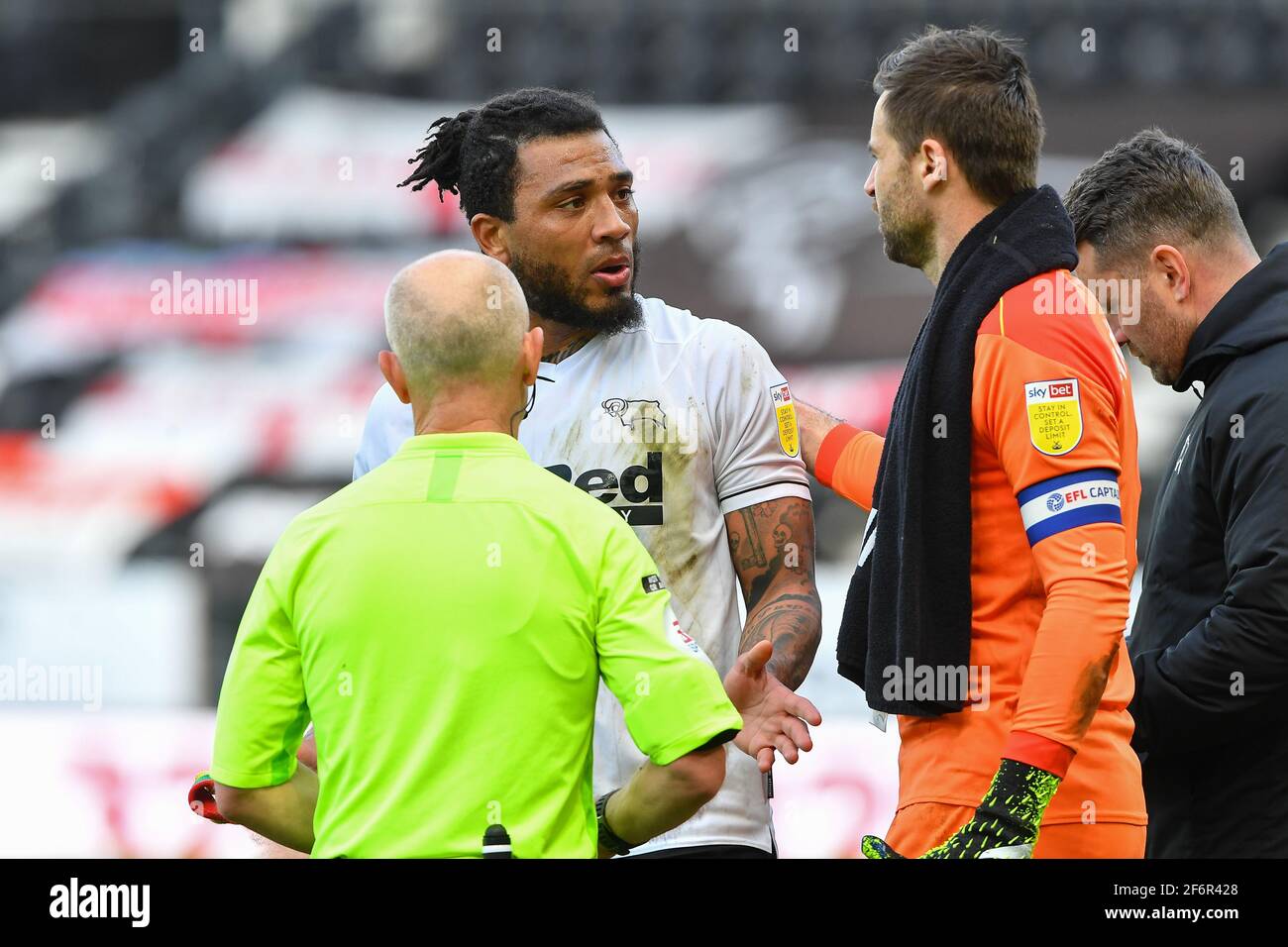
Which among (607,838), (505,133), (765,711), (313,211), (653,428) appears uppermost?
(313,211)

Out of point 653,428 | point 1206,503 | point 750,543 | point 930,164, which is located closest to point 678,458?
point 653,428

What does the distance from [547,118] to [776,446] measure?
0.73 m

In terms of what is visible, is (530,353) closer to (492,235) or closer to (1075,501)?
(1075,501)

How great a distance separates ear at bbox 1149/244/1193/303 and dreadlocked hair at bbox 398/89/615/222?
3.26 ft

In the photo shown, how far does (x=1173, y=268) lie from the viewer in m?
2.74

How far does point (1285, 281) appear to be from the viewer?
272 centimetres

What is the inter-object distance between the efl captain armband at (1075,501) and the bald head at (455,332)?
71cm

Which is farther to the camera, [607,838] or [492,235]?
[492,235]

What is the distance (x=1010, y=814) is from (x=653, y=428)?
0.97 m

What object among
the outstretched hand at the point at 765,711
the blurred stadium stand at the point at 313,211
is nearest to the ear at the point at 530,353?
the outstretched hand at the point at 765,711

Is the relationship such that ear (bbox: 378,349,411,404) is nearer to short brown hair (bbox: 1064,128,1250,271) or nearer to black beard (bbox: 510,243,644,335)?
black beard (bbox: 510,243,644,335)

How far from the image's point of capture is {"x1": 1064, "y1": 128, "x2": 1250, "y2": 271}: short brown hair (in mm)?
2734
